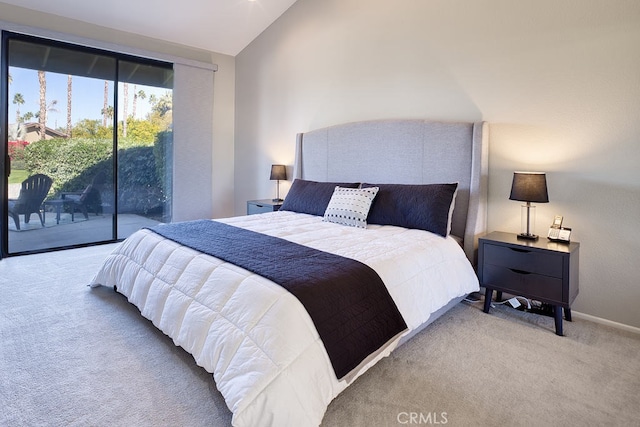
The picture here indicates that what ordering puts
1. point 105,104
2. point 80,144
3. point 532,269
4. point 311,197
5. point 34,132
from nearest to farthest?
point 532,269, point 311,197, point 34,132, point 80,144, point 105,104

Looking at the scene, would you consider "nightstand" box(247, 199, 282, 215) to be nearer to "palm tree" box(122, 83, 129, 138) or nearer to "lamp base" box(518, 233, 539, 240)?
"palm tree" box(122, 83, 129, 138)

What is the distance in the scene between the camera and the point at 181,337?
1.80 meters

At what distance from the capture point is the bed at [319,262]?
1.37m

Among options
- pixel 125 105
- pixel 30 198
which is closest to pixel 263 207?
pixel 125 105

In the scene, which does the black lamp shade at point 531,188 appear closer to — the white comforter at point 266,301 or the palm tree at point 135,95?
the white comforter at point 266,301

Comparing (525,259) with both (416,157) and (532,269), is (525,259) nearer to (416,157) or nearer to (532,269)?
(532,269)

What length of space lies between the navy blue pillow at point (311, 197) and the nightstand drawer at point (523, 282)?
142 cm

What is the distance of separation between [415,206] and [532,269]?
899 millimetres

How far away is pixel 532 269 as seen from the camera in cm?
236

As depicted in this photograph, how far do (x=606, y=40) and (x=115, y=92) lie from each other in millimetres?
4910

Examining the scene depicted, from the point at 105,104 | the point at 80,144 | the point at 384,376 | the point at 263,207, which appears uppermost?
the point at 105,104

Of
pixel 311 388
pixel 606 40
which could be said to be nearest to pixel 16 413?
pixel 311 388

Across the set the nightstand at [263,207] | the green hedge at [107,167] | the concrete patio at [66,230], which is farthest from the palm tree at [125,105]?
the nightstand at [263,207]

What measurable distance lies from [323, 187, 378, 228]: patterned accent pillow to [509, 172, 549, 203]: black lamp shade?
3.55ft
